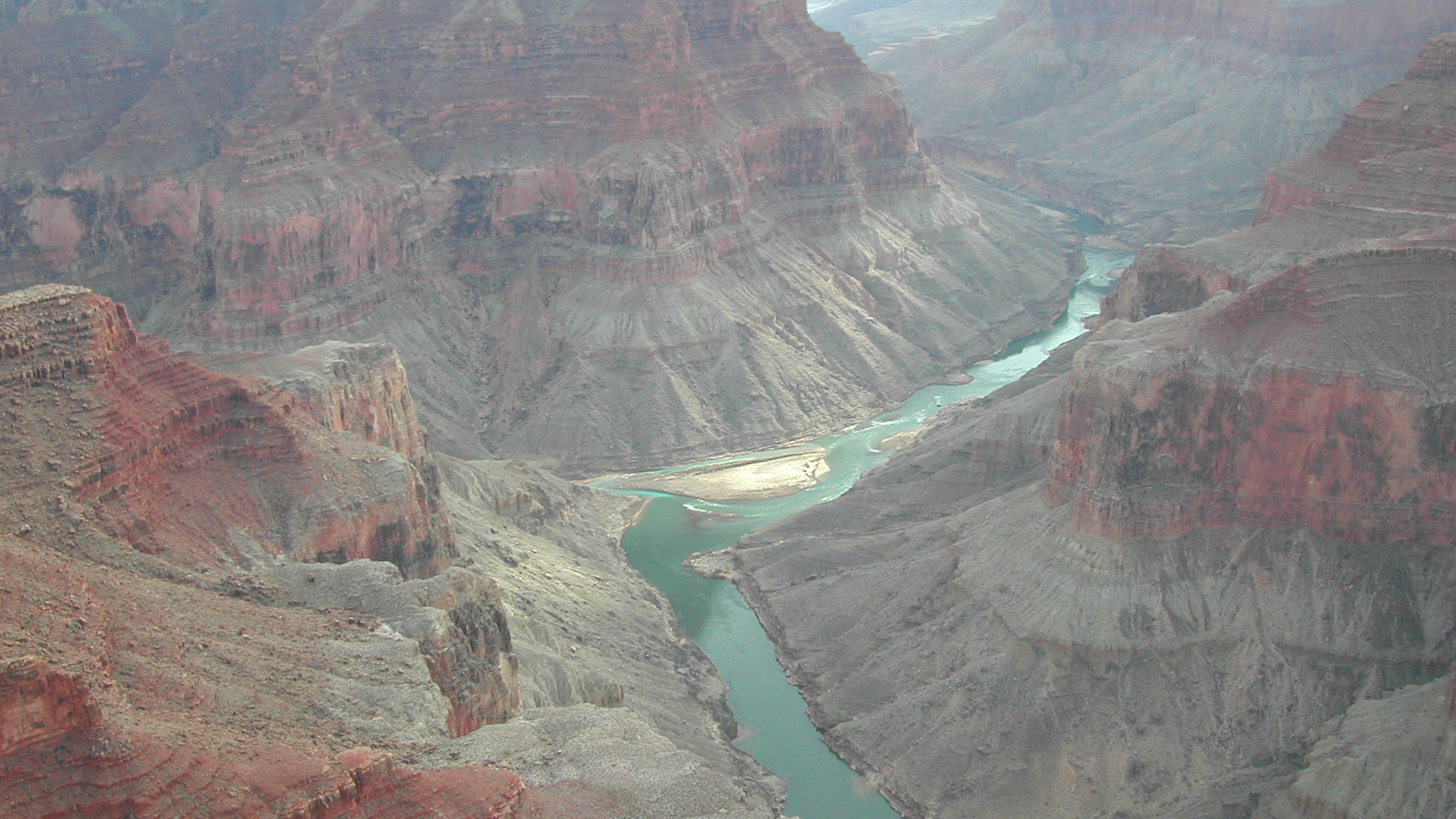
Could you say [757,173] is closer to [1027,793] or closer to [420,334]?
[420,334]

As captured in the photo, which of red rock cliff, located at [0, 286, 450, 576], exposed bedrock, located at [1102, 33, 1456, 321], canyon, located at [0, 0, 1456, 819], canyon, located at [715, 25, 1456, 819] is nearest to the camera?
canyon, located at [0, 0, 1456, 819]

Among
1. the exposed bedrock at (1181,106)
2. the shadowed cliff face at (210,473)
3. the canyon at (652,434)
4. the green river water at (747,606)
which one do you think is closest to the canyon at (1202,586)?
the canyon at (652,434)

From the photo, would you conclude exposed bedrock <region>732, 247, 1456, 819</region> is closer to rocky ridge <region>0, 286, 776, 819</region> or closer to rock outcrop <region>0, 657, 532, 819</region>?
rocky ridge <region>0, 286, 776, 819</region>

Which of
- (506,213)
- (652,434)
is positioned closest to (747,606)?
(652,434)

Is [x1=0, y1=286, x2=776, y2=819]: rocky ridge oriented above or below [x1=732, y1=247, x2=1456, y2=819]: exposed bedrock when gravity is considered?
above

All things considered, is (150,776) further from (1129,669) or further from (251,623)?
(1129,669)

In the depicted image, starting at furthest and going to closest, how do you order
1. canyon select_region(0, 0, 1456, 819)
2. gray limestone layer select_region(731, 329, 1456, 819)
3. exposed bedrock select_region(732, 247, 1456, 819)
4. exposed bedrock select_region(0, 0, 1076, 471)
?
exposed bedrock select_region(0, 0, 1076, 471), exposed bedrock select_region(732, 247, 1456, 819), gray limestone layer select_region(731, 329, 1456, 819), canyon select_region(0, 0, 1456, 819)

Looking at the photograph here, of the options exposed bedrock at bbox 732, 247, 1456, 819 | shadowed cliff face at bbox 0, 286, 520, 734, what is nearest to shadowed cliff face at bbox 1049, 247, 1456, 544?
exposed bedrock at bbox 732, 247, 1456, 819
